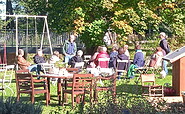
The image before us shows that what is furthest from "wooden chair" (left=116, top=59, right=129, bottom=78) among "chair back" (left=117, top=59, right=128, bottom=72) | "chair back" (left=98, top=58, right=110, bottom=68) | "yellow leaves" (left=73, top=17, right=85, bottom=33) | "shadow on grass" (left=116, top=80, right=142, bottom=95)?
"yellow leaves" (left=73, top=17, right=85, bottom=33)

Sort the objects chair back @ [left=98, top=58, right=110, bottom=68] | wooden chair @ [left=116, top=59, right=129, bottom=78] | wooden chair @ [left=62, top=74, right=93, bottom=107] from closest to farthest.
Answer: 1. wooden chair @ [left=62, top=74, right=93, bottom=107]
2. wooden chair @ [left=116, top=59, right=129, bottom=78]
3. chair back @ [left=98, top=58, right=110, bottom=68]

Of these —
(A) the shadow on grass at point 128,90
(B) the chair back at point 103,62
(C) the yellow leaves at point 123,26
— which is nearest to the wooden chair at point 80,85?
(A) the shadow on grass at point 128,90

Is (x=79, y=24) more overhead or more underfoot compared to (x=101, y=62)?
more overhead

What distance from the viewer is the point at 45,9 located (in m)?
25.1

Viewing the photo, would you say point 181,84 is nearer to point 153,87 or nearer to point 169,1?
point 153,87

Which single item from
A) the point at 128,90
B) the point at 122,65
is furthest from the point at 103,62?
the point at 128,90

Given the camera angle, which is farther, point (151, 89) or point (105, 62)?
point (105, 62)

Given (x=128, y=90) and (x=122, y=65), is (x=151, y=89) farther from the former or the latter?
(x=122, y=65)

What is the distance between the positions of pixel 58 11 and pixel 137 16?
441cm

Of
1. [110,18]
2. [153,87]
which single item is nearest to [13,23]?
[110,18]

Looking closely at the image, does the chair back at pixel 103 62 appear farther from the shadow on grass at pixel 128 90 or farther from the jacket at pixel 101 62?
the shadow on grass at pixel 128 90

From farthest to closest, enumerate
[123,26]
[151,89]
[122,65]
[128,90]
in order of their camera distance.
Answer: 1. [123,26]
2. [122,65]
3. [151,89]
4. [128,90]

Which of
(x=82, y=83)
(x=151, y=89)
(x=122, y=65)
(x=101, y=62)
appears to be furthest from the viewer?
(x=101, y=62)

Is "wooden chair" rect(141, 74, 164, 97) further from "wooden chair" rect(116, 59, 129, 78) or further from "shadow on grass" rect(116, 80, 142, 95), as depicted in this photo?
"wooden chair" rect(116, 59, 129, 78)
